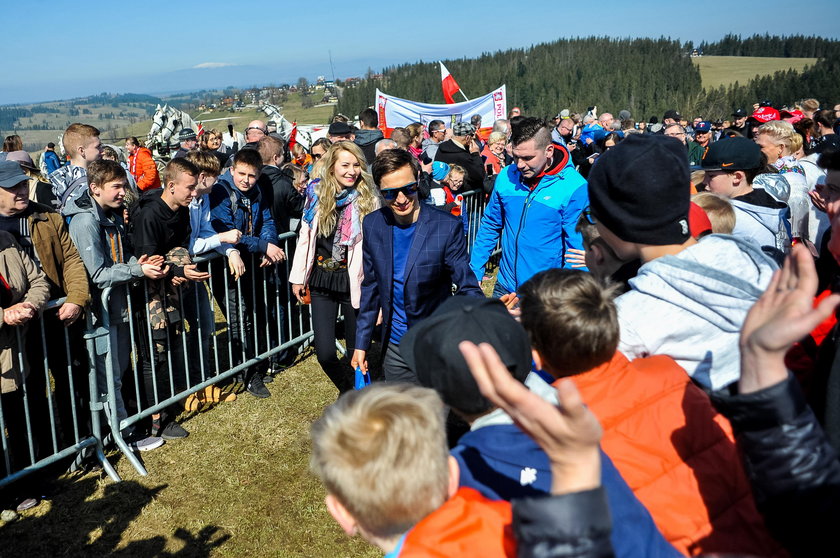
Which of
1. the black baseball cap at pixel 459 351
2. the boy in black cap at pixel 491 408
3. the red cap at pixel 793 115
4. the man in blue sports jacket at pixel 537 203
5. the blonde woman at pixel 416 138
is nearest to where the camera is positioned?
the boy in black cap at pixel 491 408

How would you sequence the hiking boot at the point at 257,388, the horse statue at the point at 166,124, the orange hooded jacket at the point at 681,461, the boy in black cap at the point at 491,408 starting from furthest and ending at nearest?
the horse statue at the point at 166,124
the hiking boot at the point at 257,388
the orange hooded jacket at the point at 681,461
the boy in black cap at the point at 491,408

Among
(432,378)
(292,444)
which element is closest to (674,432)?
(432,378)

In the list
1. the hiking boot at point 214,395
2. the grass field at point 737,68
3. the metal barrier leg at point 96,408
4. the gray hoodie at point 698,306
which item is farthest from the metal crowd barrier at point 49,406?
the grass field at point 737,68

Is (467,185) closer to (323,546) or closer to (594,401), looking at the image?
(323,546)

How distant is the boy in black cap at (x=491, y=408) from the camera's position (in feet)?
4.87

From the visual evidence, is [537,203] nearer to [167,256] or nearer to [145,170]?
[167,256]

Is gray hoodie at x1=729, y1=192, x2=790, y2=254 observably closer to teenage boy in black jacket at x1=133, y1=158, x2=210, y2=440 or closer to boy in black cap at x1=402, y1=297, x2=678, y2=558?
boy in black cap at x1=402, y1=297, x2=678, y2=558

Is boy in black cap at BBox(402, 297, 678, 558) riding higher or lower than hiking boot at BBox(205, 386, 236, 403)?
higher

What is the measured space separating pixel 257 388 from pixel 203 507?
1.76 metres

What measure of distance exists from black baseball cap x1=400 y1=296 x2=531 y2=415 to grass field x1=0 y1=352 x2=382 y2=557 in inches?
91.6

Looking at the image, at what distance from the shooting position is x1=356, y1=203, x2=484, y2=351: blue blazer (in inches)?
161

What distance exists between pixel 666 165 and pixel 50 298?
13.2 feet

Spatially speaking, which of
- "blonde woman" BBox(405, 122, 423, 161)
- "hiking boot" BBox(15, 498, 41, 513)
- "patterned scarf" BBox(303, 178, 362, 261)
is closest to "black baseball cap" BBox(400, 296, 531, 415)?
"patterned scarf" BBox(303, 178, 362, 261)

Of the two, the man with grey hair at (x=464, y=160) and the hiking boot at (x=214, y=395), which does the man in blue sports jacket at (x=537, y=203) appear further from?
the man with grey hair at (x=464, y=160)
